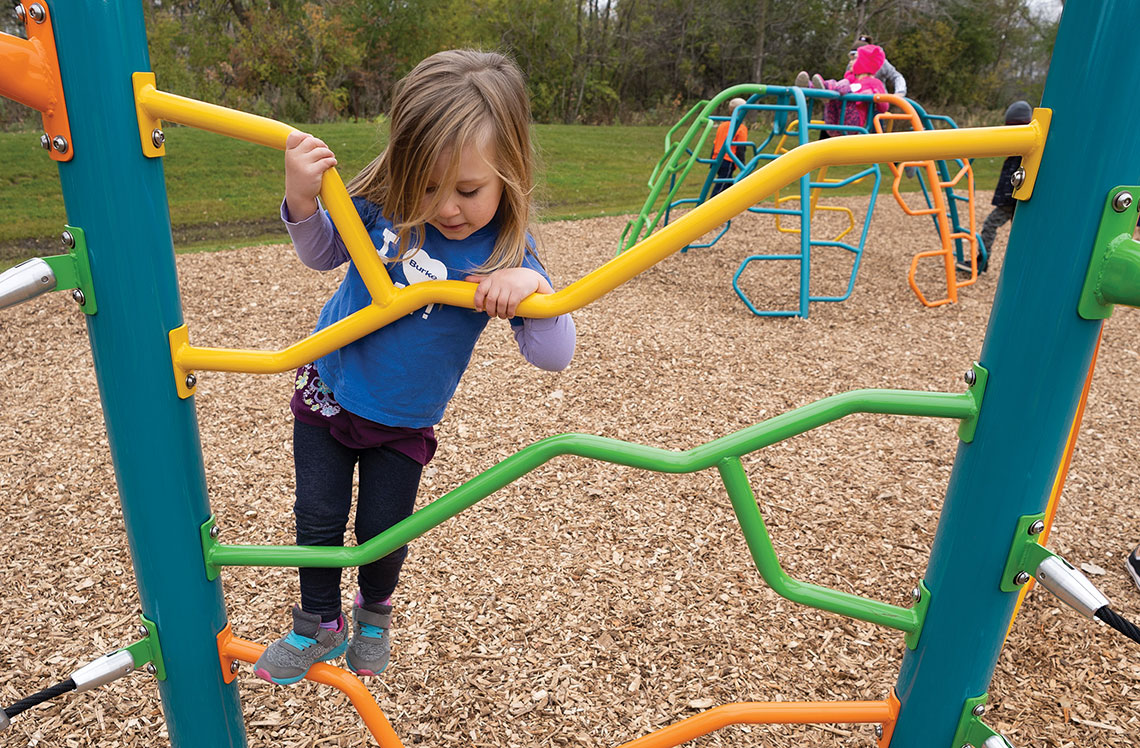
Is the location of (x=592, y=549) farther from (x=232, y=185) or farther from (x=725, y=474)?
(x=232, y=185)

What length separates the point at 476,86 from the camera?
1204 millimetres

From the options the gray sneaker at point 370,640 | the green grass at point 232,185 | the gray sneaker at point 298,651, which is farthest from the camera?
the green grass at point 232,185

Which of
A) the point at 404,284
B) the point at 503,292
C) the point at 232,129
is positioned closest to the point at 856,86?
the point at 404,284

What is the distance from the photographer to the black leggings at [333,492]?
144cm

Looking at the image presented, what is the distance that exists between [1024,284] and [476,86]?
78cm

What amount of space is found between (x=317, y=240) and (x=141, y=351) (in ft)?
0.99

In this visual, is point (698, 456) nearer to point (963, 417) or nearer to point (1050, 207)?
point (963, 417)

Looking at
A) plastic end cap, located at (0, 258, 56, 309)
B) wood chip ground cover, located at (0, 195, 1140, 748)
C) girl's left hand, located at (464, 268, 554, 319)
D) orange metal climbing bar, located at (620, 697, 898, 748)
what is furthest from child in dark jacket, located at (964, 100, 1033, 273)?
plastic end cap, located at (0, 258, 56, 309)

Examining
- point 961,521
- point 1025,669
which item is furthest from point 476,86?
point 1025,669

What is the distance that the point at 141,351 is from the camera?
1130 mm

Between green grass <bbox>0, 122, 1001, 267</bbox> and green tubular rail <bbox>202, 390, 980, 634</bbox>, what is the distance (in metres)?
3.95

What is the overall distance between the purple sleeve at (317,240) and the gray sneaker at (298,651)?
0.62m

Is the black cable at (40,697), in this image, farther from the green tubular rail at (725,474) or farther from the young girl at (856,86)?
the young girl at (856,86)

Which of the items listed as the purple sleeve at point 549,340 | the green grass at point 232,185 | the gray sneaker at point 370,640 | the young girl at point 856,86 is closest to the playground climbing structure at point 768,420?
the purple sleeve at point 549,340
